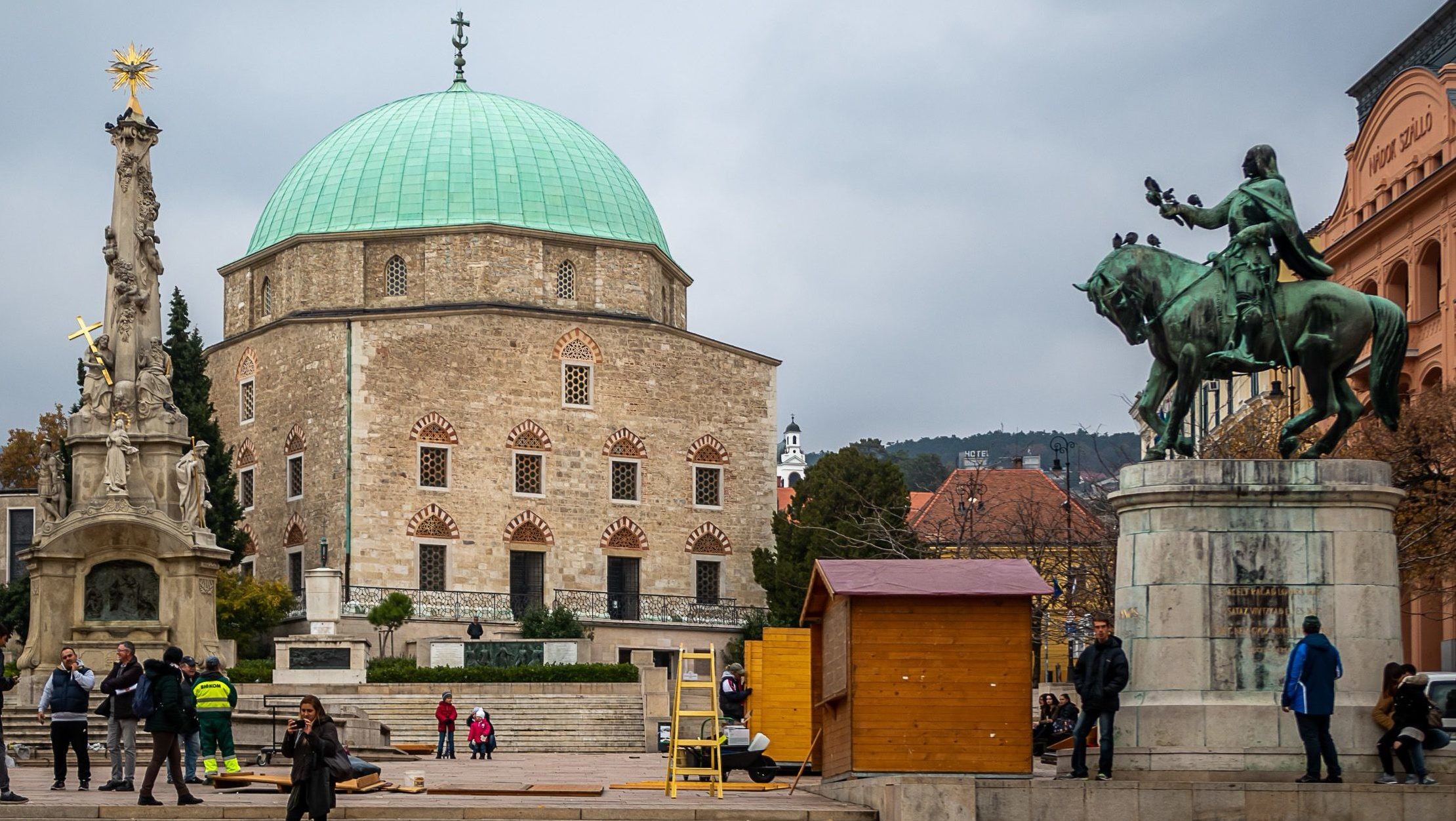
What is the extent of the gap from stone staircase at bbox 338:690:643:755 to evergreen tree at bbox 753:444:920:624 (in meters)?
12.1

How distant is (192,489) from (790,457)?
5690 inches

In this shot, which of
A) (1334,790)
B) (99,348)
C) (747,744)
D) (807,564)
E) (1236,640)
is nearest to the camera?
(1334,790)

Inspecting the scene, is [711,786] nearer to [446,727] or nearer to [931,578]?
[931,578]

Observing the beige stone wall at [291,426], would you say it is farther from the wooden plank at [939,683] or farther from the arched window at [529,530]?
the wooden plank at [939,683]

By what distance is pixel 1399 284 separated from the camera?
41406 millimetres

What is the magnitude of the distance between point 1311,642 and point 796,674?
30.9 ft

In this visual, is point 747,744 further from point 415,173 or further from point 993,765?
point 415,173

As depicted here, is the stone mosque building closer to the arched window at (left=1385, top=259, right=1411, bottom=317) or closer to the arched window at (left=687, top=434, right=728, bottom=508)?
the arched window at (left=687, top=434, right=728, bottom=508)

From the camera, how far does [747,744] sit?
2236 cm

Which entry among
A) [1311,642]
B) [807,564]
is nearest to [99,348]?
[1311,642]

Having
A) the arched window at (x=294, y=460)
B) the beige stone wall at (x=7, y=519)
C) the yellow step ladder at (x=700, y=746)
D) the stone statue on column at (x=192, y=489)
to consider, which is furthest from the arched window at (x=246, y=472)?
the yellow step ladder at (x=700, y=746)

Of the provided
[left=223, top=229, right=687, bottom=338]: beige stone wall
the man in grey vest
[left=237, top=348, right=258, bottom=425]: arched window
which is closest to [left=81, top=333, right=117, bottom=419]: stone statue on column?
the man in grey vest

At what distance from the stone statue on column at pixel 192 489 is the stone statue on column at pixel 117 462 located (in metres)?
0.82

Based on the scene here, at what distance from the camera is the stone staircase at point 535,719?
3753 cm
